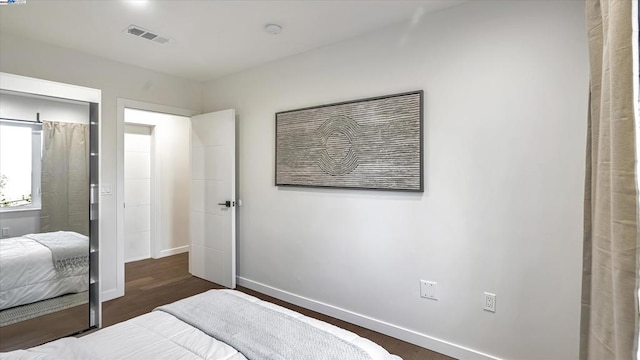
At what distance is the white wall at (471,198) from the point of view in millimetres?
1928

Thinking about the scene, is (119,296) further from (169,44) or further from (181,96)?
(169,44)

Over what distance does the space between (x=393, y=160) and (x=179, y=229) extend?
4100 millimetres

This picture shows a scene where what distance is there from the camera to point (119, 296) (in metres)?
3.42

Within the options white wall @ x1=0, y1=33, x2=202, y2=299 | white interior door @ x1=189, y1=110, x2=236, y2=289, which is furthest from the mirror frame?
white interior door @ x1=189, y1=110, x2=236, y2=289

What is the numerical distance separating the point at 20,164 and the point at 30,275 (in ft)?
2.82

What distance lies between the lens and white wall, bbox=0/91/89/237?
2385mm

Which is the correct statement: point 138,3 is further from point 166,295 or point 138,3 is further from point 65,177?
point 166,295

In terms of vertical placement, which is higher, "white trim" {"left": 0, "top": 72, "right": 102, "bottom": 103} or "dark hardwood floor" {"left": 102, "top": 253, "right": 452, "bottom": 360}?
"white trim" {"left": 0, "top": 72, "right": 102, "bottom": 103}

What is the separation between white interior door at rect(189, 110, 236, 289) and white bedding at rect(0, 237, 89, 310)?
1.32 meters

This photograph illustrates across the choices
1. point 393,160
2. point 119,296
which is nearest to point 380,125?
point 393,160

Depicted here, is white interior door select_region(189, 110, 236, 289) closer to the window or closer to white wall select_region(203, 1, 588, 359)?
white wall select_region(203, 1, 588, 359)

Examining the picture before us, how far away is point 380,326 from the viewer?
104 inches

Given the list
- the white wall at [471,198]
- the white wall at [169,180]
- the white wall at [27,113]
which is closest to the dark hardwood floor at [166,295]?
the white wall at [471,198]

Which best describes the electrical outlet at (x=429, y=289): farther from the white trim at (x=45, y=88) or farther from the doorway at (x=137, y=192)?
the doorway at (x=137, y=192)
